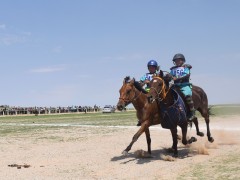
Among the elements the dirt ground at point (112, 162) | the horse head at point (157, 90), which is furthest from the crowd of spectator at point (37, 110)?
the horse head at point (157, 90)

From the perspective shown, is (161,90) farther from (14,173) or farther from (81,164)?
(14,173)

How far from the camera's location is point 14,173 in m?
10.9

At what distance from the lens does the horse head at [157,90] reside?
11.5 meters

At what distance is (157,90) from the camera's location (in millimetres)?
11648

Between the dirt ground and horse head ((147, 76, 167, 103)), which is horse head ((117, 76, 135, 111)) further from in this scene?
the dirt ground

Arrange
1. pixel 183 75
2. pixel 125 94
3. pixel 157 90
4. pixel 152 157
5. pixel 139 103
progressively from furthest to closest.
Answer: pixel 183 75
pixel 152 157
pixel 139 103
pixel 125 94
pixel 157 90

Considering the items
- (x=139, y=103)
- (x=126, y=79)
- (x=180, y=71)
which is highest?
(x=180, y=71)

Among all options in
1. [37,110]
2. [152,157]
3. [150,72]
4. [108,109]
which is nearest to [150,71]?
[150,72]

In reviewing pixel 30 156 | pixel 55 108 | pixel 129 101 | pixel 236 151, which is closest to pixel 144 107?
pixel 129 101

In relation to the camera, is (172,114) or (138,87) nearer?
(172,114)

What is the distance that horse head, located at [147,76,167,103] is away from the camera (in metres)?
11.5

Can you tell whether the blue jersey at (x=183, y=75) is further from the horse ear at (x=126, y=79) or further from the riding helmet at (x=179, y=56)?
the horse ear at (x=126, y=79)

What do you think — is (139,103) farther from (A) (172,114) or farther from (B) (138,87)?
(A) (172,114)

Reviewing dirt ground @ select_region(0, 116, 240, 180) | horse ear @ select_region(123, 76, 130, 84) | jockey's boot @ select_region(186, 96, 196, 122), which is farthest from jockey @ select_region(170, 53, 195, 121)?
horse ear @ select_region(123, 76, 130, 84)
